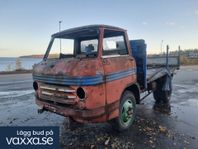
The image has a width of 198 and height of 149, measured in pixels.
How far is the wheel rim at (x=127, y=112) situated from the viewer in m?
5.19

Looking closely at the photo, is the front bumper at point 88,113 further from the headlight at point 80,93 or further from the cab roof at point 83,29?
the cab roof at point 83,29

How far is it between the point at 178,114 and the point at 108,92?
3.66 m

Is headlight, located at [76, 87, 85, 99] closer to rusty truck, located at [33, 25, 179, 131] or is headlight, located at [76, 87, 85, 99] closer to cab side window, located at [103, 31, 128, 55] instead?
rusty truck, located at [33, 25, 179, 131]

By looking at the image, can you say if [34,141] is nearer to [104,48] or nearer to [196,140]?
[104,48]

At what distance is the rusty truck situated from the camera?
4.12m

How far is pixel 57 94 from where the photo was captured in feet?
14.9

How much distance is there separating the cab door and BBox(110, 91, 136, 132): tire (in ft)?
1.06

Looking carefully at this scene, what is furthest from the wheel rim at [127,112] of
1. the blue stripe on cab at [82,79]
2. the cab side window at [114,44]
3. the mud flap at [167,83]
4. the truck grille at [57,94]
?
the mud flap at [167,83]

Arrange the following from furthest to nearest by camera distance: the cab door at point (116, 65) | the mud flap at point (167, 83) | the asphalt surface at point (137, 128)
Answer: the mud flap at point (167, 83), the asphalt surface at point (137, 128), the cab door at point (116, 65)

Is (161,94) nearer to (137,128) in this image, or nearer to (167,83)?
(167,83)

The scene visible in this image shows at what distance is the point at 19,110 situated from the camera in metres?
7.59

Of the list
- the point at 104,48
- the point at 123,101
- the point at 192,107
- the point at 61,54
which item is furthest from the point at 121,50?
the point at 192,107

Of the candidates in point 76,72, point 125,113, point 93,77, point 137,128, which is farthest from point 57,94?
point 137,128

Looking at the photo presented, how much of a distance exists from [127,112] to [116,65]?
53.2 inches
